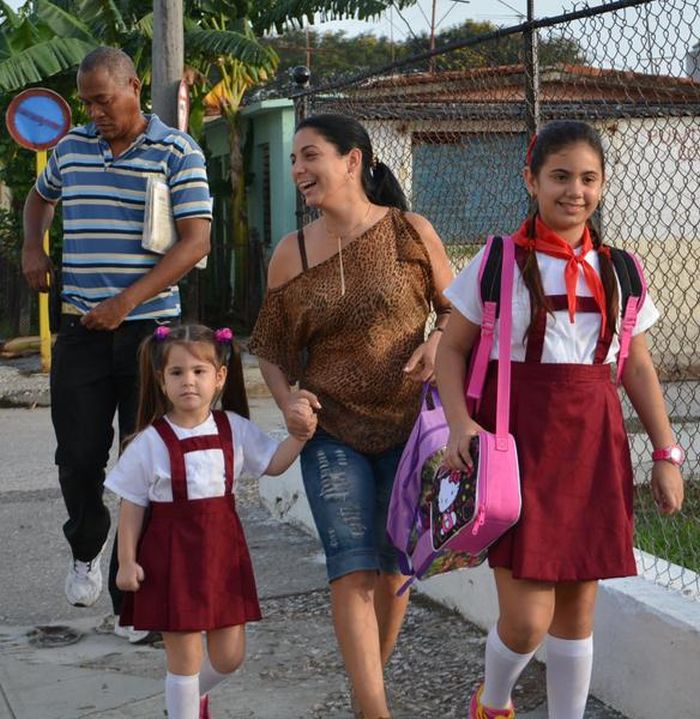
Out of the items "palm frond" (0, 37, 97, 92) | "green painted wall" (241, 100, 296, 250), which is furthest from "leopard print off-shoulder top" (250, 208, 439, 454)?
"green painted wall" (241, 100, 296, 250)

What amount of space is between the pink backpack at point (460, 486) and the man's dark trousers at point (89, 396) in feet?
4.77

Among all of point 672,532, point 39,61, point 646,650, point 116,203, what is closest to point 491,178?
point 672,532

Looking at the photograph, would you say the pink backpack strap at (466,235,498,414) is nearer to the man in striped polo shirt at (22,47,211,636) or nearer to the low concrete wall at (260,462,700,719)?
the low concrete wall at (260,462,700,719)

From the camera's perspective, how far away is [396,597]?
4.23 meters

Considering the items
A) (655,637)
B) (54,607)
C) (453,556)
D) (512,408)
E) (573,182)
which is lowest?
(54,607)

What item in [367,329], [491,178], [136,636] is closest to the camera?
[367,329]

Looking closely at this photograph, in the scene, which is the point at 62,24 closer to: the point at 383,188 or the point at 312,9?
the point at 312,9

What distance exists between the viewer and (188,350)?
3.97m

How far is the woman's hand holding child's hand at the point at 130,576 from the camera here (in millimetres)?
3840

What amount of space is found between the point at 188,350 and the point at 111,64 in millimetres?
1405

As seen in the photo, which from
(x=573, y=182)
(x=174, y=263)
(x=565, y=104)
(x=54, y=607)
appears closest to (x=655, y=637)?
(x=573, y=182)

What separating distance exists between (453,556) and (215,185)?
16945mm

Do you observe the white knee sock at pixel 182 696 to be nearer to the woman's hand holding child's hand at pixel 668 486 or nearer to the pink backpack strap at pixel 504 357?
the pink backpack strap at pixel 504 357

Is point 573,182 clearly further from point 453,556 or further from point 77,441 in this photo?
point 77,441
